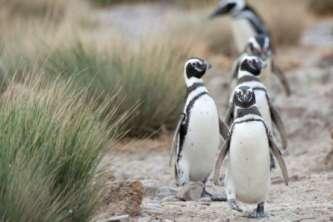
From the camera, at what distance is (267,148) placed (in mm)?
6020

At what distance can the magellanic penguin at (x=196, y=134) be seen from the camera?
673cm

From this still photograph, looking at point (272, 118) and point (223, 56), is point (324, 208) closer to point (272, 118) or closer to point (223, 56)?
point (272, 118)

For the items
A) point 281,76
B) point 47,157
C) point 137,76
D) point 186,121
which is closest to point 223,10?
point 281,76

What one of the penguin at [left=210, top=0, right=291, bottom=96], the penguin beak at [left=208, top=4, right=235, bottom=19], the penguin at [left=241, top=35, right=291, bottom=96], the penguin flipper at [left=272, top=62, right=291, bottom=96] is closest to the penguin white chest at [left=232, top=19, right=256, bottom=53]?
the penguin at [left=210, top=0, right=291, bottom=96]

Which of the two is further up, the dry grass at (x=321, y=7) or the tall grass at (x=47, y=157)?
the tall grass at (x=47, y=157)

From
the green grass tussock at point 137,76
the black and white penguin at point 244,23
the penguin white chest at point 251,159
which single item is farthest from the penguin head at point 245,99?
the black and white penguin at point 244,23

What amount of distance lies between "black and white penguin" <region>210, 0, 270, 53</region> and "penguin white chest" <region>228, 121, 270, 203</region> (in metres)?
5.65

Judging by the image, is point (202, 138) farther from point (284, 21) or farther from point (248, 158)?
point (284, 21)

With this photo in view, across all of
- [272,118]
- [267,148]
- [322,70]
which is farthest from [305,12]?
[267,148]

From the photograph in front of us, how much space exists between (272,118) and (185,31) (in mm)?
7037

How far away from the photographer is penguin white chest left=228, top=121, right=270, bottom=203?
5949 millimetres

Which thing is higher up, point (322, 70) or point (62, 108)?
point (62, 108)

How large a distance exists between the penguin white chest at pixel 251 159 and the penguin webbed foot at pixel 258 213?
4 centimetres

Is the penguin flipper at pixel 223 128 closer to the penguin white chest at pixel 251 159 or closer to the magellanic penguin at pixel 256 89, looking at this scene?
the magellanic penguin at pixel 256 89
